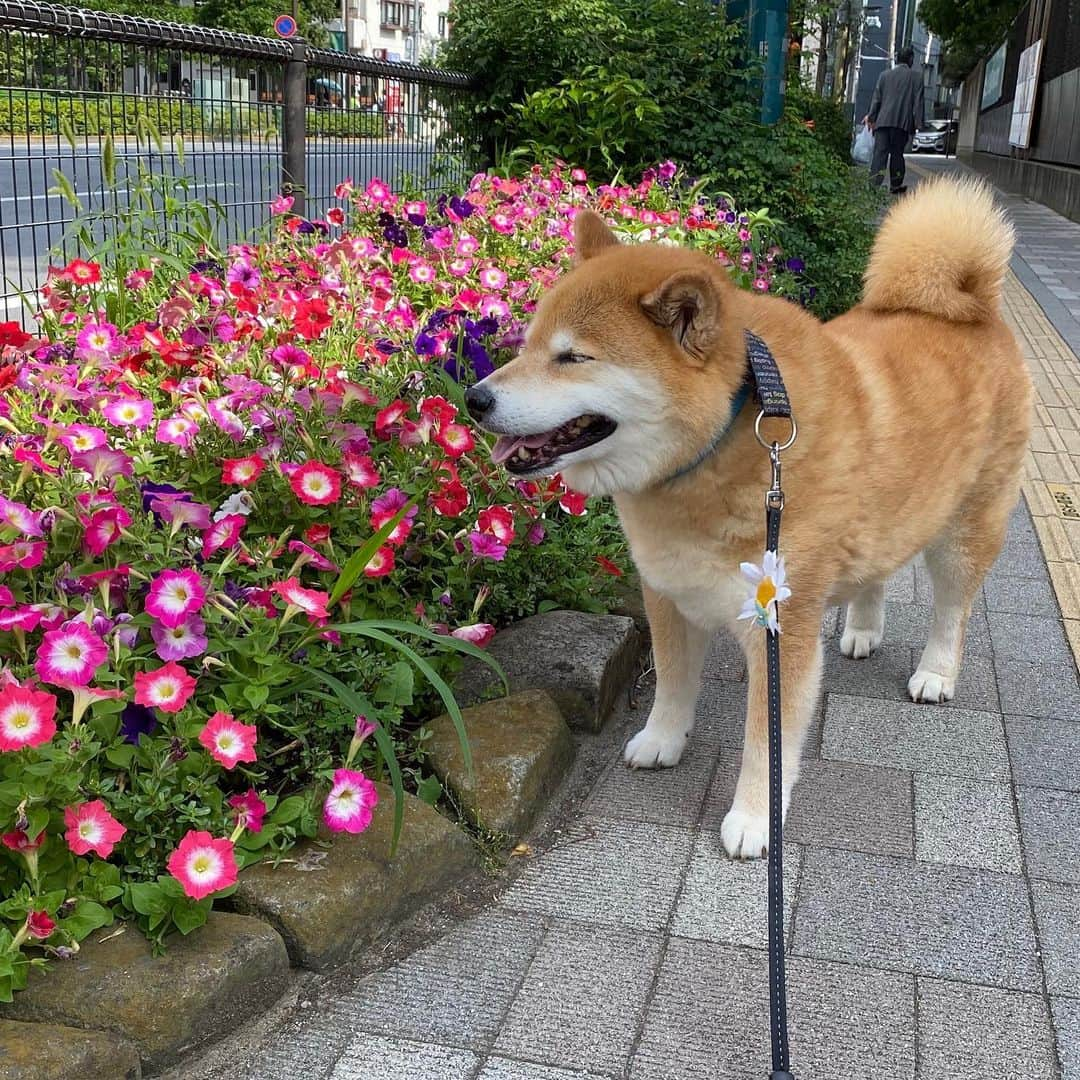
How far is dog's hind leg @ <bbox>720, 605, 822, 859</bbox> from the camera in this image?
9.04 feet

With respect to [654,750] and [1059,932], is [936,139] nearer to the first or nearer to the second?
[654,750]

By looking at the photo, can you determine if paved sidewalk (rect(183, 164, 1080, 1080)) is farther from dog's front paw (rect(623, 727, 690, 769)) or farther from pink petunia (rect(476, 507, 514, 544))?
pink petunia (rect(476, 507, 514, 544))

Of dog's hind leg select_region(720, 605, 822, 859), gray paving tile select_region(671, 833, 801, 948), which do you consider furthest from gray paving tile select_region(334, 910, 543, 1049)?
dog's hind leg select_region(720, 605, 822, 859)

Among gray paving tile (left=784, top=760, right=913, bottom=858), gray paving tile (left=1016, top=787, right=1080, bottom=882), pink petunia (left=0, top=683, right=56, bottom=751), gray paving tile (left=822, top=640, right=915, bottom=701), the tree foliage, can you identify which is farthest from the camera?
the tree foliage

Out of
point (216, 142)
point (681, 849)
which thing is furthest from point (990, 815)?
point (216, 142)

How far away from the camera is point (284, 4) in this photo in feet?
161

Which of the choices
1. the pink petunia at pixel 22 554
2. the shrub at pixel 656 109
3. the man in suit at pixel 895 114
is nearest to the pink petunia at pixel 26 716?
the pink petunia at pixel 22 554

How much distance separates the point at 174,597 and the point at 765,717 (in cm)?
145

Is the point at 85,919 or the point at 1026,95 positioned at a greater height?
the point at 1026,95

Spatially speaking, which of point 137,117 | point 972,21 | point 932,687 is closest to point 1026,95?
point 972,21

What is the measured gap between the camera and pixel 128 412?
295 centimetres

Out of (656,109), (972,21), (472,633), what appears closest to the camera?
(472,633)

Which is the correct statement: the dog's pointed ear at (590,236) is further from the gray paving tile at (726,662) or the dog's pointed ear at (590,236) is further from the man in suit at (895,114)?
the man in suit at (895,114)

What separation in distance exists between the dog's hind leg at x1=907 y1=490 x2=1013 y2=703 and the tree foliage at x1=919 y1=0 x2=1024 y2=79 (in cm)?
3747
